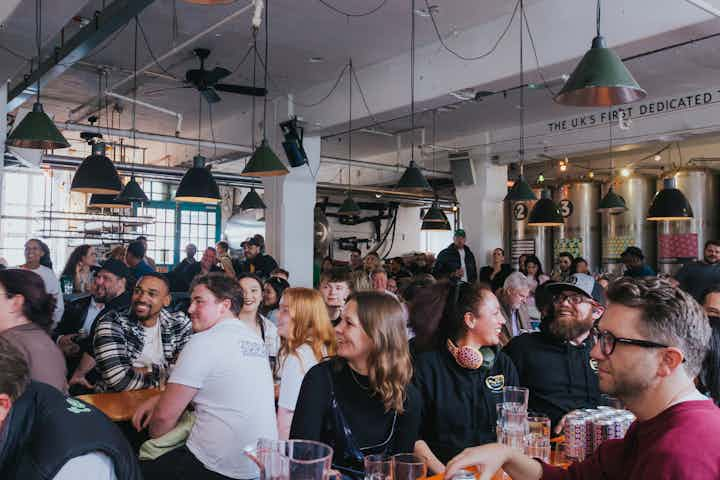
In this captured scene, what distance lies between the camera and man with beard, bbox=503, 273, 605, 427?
3.62 m

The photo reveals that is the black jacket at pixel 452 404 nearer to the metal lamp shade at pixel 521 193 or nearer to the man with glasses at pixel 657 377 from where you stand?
the man with glasses at pixel 657 377

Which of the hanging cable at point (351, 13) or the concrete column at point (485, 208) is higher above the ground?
the hanging cable at point (351, 13)

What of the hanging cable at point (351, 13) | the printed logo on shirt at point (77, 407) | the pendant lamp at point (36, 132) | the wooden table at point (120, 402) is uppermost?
the hanging cable at point (351, 13)

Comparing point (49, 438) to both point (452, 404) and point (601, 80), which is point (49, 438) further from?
point (601, 80)

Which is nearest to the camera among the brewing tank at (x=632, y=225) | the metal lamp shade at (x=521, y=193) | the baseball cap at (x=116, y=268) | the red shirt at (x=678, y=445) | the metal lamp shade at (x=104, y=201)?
the red shirt at (x=678, y=445)

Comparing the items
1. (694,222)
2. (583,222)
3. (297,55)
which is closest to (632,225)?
(583,222)

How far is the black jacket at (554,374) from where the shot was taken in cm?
362

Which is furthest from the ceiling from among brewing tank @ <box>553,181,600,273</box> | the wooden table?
the wooden table

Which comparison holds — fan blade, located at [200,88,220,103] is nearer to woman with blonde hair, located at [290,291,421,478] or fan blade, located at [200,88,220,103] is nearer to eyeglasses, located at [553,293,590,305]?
eyeglasses, located at [553,293,590,305]

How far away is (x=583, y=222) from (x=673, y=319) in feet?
38.1

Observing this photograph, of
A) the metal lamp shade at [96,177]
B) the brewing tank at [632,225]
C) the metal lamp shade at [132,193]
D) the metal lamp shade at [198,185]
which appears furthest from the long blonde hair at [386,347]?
the brewing tank at [632,225]

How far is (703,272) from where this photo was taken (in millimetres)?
7191

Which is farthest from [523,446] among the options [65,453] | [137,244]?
[137,244]

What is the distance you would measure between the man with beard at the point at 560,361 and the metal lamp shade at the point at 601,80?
1.24 m
